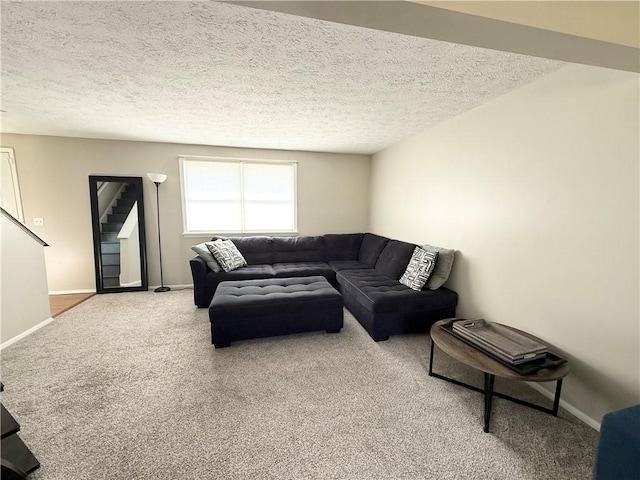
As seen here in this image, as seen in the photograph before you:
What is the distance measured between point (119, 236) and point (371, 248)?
13.0 ft

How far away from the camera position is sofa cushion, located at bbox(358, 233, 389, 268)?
12.7 feet

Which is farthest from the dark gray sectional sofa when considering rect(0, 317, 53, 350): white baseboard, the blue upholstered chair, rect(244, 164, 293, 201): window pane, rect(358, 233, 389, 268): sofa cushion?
the blue upholstered chair

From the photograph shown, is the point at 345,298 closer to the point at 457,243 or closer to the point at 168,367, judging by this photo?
the point at 457,243

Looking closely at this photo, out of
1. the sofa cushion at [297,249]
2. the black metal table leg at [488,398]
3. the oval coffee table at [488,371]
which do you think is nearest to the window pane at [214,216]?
the sofa cushion at [297,249]

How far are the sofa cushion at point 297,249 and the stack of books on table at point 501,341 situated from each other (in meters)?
2.59

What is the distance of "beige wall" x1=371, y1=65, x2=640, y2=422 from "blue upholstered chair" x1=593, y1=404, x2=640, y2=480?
0.71 meters

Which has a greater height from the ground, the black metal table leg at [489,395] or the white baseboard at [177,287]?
the black metal table leg at [489,395]

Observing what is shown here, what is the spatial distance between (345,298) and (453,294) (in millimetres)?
1282

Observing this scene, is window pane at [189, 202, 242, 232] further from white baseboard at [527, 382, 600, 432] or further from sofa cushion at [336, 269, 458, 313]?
white baseboard at [527, 382, 600, 432]

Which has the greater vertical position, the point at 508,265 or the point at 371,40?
the point at 371,40

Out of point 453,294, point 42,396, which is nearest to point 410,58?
point 453,294

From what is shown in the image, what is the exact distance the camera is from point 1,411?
4.15ft

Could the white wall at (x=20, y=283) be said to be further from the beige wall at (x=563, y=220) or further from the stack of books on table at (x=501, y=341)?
the beige wall at (x=563, y=220)

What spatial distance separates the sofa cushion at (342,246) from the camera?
437cm
